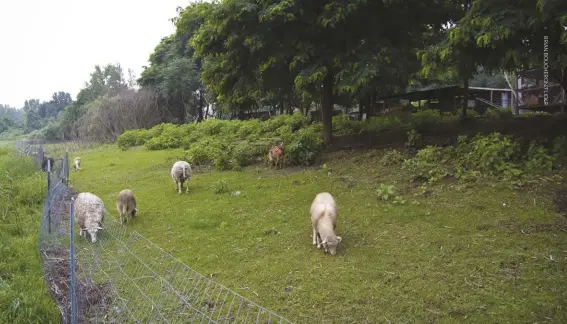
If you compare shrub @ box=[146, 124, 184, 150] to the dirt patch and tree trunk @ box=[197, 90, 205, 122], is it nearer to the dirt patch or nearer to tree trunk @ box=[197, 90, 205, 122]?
tree trunk @ box=[197, 90, 205, 122]

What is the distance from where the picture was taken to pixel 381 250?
707 centimetres

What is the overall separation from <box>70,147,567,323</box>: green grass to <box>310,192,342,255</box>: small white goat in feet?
0.59

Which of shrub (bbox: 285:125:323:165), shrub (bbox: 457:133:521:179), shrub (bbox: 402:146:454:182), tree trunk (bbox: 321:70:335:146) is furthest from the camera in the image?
tree trunk (bbox: 321:70:335:146)

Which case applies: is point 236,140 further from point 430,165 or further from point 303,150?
point 430,165

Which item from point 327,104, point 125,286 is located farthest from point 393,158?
point 125,286

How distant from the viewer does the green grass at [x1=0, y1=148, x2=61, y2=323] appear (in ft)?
16.7

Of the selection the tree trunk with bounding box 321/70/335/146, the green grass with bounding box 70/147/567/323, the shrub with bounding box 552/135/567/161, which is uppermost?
the tree trunk with bounding box 321/70/335/146

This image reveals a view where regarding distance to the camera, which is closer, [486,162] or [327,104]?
[486,162]

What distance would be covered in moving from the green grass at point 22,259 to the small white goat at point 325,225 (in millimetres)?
3957

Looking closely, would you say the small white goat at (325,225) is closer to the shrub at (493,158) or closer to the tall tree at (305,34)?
the shrub at (493,158)

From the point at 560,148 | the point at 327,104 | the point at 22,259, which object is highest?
the point at 327,104

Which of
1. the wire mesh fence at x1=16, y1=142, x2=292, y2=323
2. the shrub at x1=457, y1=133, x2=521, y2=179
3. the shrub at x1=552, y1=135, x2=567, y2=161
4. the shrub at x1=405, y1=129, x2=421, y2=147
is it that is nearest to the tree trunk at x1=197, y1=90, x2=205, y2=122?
the shrub at x1=405, y1=129, x2=421, y2=147

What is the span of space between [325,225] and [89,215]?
15.5 feet

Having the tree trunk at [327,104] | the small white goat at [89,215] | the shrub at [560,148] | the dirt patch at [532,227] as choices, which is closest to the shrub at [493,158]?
the shrub at [560,148]
